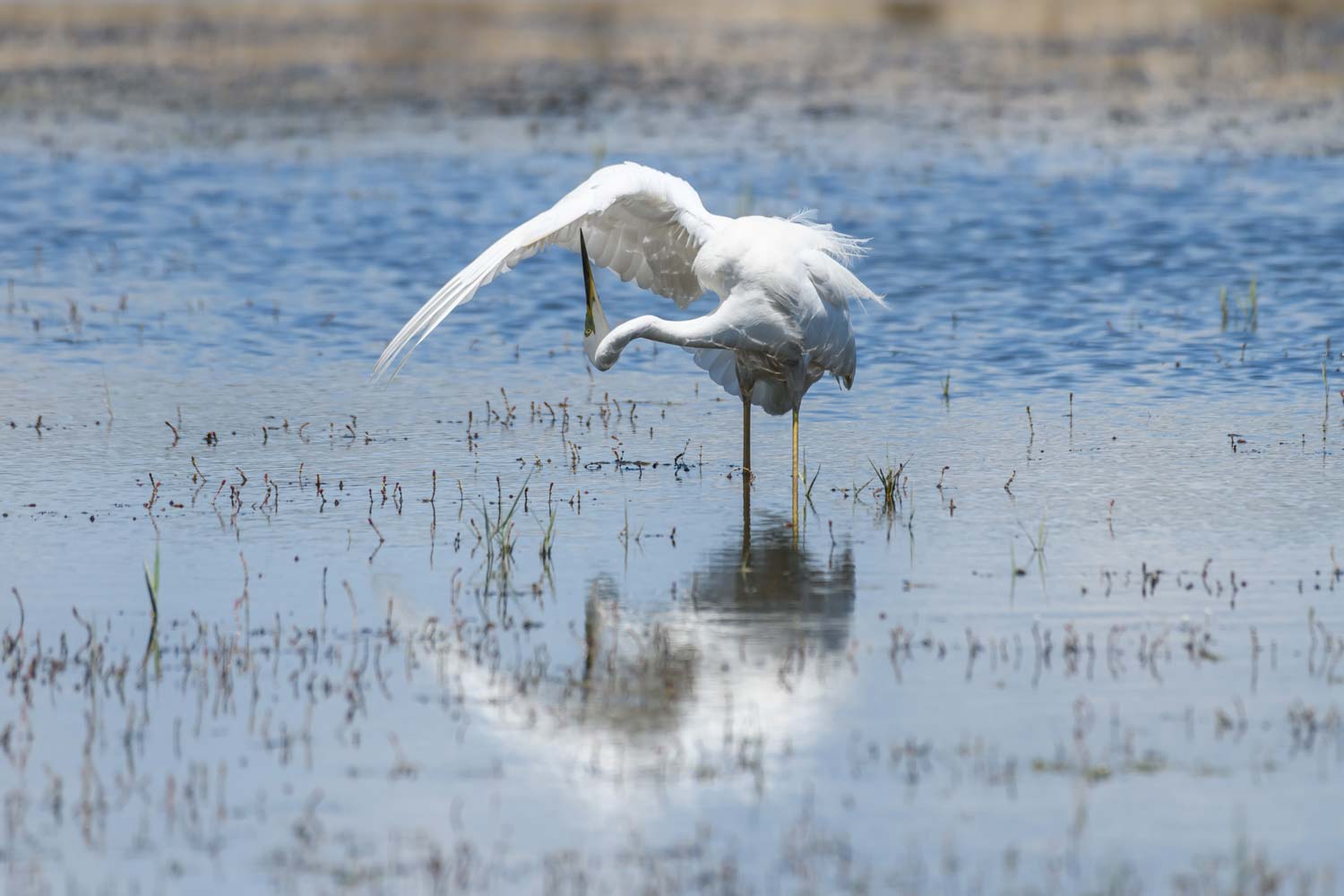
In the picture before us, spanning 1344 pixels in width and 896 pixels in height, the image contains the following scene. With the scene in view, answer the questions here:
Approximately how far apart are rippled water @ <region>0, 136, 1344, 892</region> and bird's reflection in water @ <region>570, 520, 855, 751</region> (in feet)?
0.10

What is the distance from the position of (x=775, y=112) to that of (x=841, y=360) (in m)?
19.4

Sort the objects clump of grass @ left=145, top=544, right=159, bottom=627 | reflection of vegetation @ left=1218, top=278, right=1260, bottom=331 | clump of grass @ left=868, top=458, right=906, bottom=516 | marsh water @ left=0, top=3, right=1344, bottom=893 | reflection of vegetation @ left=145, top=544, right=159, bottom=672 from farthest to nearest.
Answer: reflection of vegetation @ left=1218, top=278, right=1260, bottom=331, clump of grass @ left=868, top=458, right=906, bottom=516, clump of grass @ left=145, top=544, right=159, bottom=627, reflection of vegetation @ left=145, top=544, right=159, bottom=672, marsh water @ left=0, top=3, right=1344, bottom=893

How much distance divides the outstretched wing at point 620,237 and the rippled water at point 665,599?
1.12 metres

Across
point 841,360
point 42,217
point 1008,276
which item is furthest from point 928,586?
point 42,217

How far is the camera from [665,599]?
8648 millimetres

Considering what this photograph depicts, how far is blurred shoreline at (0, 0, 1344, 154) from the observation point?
28.6 meters

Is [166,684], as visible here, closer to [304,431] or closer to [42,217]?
[304,431]

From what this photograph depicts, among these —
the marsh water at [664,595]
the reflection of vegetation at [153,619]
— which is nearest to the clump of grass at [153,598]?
the reflection of vegetation at [153,619]

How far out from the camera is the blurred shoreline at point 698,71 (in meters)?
28.6

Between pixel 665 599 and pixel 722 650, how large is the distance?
85 centimetres

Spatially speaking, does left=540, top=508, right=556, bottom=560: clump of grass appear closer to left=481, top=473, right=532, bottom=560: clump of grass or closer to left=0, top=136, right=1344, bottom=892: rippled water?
left=0, top=136, right=1344, bottom=892: rippled water

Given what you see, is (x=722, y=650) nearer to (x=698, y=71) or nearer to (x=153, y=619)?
(x=153, y=619)

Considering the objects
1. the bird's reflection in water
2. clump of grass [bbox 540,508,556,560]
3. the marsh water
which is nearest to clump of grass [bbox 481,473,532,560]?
the marsh water

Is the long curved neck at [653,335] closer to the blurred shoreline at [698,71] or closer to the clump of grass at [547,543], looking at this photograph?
the clump of grass at [547,543]
